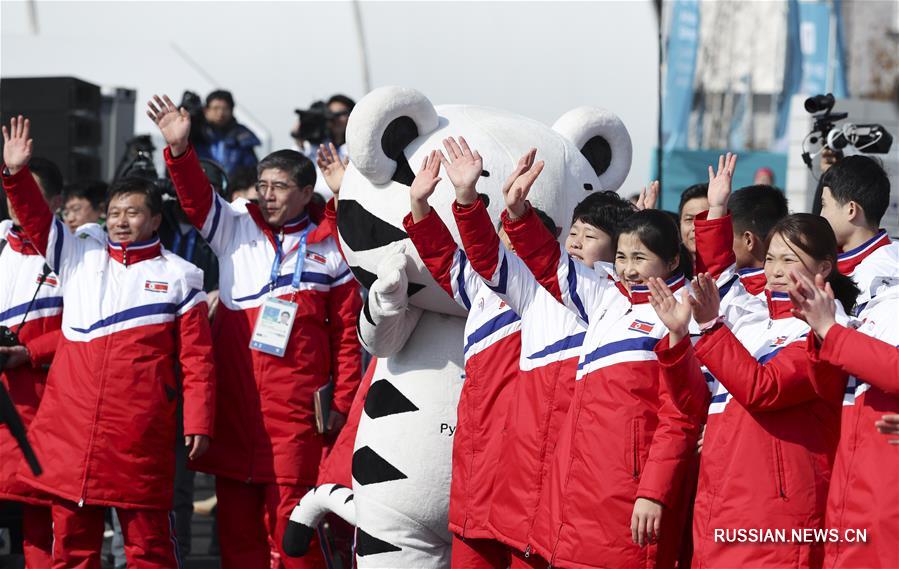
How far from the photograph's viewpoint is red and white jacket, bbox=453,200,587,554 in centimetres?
411

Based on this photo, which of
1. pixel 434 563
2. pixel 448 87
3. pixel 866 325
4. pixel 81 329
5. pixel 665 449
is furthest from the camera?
pixel 448 87

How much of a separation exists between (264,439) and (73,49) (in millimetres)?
8700

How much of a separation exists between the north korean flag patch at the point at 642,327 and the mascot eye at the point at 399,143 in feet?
3.64

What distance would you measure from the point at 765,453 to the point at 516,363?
1.11 m

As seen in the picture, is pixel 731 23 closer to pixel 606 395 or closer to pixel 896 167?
pixel 896 167

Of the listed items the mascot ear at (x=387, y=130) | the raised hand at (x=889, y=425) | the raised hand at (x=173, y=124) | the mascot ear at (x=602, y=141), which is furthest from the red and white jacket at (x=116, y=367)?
the raised hand at (x=889, y=425)

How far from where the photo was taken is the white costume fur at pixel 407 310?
183 inches

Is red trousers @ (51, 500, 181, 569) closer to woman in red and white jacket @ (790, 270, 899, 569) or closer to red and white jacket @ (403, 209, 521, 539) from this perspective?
red and white jacket @ (403, 209, 521, 539)

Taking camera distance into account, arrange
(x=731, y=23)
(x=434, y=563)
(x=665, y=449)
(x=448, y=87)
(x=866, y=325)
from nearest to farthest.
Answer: (x=866, y=325) < (x=665, y=449) < (x=434, y=563) < (x=448, y=87) < (x=731, y=23)

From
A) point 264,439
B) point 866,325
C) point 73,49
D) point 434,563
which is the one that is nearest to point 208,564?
point 264,439

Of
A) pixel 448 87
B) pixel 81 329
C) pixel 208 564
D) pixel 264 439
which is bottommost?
pixel 208 564

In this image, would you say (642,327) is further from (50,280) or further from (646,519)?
(50,280)

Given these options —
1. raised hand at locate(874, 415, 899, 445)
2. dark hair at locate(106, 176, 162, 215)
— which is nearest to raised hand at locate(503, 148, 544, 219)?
raised hand at locate(874, 415, 899, 445)

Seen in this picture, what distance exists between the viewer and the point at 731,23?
33531mm
